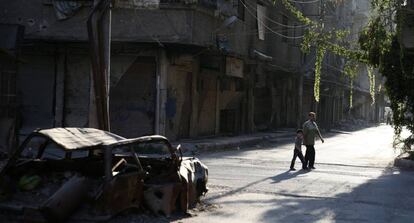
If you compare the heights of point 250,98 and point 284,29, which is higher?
point 284,29

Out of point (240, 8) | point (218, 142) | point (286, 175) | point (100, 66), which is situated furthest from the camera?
point (240, 8)

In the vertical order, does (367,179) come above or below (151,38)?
below

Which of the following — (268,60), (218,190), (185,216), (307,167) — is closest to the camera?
(185,216)

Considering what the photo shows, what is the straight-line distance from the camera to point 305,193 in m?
10.5

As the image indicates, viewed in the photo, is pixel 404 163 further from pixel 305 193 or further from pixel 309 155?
pixel 305 193

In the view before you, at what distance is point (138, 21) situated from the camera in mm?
20312

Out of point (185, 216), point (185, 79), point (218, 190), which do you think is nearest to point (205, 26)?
point (185, 79)

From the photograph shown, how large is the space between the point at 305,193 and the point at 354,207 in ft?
5.10

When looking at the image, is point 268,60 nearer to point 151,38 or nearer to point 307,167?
point 151,38

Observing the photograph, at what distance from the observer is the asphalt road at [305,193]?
8242 mm

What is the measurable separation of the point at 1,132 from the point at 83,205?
7465 millimetres

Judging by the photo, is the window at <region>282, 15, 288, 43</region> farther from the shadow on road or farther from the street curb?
the shadow on road

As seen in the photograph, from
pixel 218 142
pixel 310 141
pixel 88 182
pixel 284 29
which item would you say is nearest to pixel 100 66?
pixel 88 182

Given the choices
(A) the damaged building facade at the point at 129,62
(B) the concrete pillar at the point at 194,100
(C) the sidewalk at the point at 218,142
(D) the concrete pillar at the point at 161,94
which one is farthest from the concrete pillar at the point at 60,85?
(B) the concrete pillar at the point at 194,100
